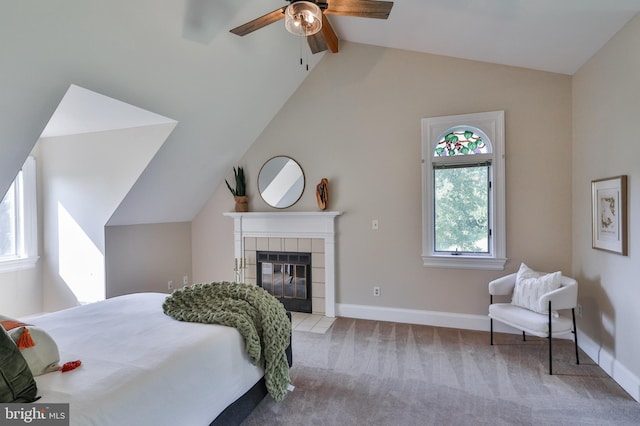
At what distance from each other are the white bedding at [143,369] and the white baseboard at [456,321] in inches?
81.1

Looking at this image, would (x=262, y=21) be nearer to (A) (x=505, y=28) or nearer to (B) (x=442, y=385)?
(A) (x=505, y=28)

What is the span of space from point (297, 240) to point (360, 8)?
2756 mm

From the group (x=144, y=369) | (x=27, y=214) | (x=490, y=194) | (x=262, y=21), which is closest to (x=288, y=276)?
(x=490, y=194)

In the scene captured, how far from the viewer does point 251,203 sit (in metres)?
4.50

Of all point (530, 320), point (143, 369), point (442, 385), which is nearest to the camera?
point (143, 369)

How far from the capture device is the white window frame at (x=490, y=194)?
3.40 meters

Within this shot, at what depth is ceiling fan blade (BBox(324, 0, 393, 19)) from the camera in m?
1.96

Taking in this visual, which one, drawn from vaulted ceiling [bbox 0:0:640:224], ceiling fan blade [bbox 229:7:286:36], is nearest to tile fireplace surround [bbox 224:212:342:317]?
vaulted ceiling [bbox 0:0:640:224]

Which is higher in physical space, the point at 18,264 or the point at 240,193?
the point at 240,193

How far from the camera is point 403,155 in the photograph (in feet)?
12.3

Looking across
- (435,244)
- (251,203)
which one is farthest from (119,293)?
(435,244)

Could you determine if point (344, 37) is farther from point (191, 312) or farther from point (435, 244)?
point (191, 312)

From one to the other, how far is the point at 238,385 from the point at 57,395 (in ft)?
2.93

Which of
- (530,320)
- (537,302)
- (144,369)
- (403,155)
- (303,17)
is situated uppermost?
(303,17)
